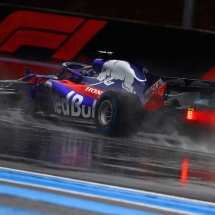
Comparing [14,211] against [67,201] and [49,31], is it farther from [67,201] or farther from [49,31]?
[49,31]

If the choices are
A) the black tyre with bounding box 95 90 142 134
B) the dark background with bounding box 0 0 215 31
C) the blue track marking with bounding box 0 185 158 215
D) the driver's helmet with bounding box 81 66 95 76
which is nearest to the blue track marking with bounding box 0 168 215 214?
the blue track marking with bounding box 0 185 158 215

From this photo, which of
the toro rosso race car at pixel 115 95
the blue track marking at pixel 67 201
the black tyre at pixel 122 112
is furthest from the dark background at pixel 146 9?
the blue track marking at pixel 67 201

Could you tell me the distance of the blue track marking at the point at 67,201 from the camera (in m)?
4.03

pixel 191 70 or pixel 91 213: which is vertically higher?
pixel 191 70

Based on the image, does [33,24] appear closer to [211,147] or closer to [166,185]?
[211,147]

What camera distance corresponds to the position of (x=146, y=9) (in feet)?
72.6

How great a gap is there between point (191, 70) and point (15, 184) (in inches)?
336

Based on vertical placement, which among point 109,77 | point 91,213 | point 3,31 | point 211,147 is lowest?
point 91,213

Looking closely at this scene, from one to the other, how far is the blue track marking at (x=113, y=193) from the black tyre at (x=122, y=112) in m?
3.74

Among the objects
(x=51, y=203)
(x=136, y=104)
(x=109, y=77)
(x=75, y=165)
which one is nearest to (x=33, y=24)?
(x=109, y=77)

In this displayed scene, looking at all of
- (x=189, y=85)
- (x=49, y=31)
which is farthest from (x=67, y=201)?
(x=49, y=31)

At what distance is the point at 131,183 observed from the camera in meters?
5.12

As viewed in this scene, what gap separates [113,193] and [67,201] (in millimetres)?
514

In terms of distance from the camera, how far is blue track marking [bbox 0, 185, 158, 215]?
13.2ft
